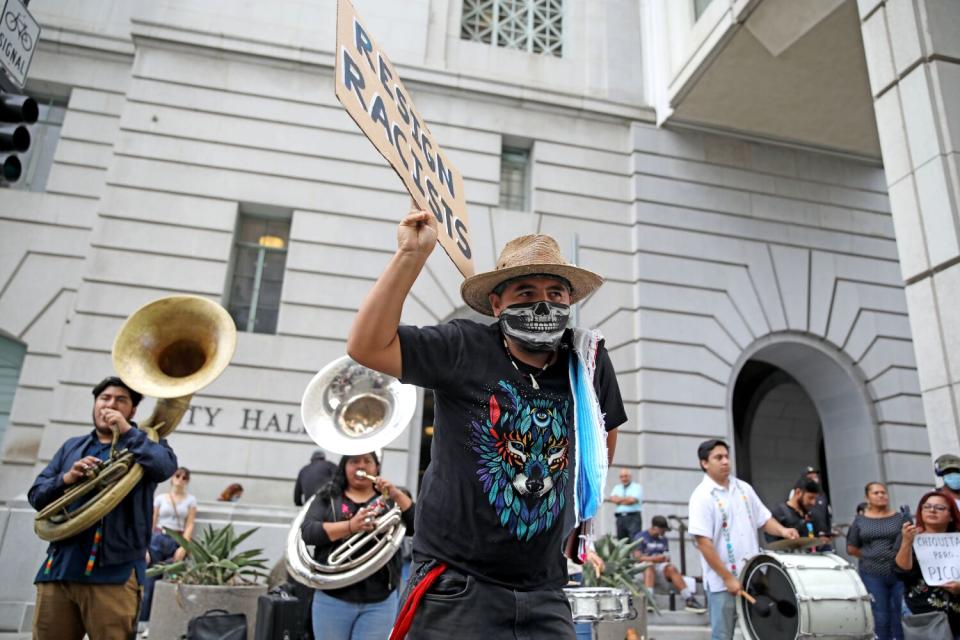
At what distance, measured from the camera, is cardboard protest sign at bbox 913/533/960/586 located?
5566 mm

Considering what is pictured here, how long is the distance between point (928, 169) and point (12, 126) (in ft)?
30.9

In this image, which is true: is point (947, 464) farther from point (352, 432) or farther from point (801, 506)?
point (352, 432)

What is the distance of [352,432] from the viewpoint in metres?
6.12

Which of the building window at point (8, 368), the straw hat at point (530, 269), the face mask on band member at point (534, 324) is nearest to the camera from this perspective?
the face mask on band member at point (534, 324)

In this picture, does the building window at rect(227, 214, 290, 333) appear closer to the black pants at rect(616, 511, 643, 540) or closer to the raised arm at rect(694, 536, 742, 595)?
the black pants at rect(616, 511, 643, 540)

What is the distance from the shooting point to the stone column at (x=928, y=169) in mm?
7094

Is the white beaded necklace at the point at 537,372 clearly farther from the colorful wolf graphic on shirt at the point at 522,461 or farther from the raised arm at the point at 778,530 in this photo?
the raised arm at the point at 778,530

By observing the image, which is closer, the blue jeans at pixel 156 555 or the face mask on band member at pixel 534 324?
the face mask on band member at pixel 534 324

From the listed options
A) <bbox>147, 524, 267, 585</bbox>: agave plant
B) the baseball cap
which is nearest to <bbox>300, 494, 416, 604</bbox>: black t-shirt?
<bbox>147, 524, 267, 585</bbox>: agave plant

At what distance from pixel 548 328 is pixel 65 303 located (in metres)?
12.2

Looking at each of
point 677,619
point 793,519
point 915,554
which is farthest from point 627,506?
point 915,554

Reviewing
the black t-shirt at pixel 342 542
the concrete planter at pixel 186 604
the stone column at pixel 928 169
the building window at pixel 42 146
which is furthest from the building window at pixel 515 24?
the concrete planter at pixel 186 604

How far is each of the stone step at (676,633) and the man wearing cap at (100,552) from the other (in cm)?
615

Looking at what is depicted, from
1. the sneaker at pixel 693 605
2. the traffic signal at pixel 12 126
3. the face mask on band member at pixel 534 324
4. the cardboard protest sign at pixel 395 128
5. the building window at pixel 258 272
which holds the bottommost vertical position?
the sneaker at pixel 693 605
